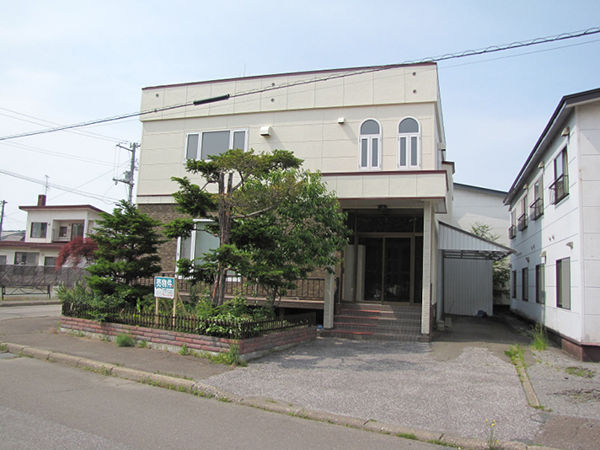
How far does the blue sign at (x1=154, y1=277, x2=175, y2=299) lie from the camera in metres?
10.2

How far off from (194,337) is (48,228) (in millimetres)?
42936

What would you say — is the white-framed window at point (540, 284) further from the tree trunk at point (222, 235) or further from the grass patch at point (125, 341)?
the grass patch at point (125, 341)

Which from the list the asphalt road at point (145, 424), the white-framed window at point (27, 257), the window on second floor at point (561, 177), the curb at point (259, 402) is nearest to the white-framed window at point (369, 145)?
the window on second floor at point (561, 177)

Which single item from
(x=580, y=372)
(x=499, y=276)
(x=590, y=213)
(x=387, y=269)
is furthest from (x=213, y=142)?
(x=499, y=276)

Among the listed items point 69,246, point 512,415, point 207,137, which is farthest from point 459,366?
point 69,246

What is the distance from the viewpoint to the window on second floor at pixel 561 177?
38.3ft

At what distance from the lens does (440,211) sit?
1456 centimetres

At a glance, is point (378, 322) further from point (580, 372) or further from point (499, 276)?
point (499, 276)

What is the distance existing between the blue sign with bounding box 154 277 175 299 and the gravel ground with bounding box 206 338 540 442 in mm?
2562

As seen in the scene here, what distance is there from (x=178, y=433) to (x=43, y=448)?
4.42 feet

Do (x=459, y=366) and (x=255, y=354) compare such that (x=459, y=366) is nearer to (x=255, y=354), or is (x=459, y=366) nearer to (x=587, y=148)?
(x=255, y=354)

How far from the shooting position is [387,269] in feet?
46.6

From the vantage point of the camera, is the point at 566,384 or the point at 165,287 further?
the point at 165,287

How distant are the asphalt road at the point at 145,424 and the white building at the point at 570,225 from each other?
6.64 metres
